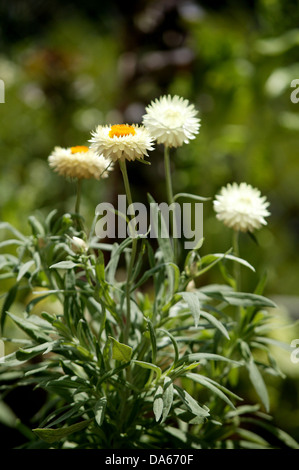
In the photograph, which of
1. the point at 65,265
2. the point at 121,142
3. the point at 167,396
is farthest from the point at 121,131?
the point at 167,396

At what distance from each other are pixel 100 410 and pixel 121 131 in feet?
0.81

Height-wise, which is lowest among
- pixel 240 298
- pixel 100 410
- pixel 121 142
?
pixel 100 410

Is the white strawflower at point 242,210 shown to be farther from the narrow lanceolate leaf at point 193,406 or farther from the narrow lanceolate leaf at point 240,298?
the narrow lanceolate leaf at point 193,406

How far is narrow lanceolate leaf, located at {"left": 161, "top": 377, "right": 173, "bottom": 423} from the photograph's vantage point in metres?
0.40

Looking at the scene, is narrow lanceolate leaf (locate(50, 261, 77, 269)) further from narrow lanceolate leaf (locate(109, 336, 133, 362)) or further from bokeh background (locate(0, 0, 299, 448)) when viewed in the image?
bokeh background (locate(0, 0, 299, 448))

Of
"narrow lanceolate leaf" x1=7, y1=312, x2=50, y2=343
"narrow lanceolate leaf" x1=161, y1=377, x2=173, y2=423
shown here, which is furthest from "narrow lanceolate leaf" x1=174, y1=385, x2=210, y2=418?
"narrow lanceolate leaf" x1=7, y1=312, x2=50, y2=343

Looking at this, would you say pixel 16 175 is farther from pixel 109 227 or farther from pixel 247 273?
pixel 109 227

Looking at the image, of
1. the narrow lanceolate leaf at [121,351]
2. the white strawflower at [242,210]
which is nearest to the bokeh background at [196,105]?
the white strawflower at [242,210]

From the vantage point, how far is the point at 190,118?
0.48 m

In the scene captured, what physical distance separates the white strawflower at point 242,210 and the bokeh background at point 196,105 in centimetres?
59

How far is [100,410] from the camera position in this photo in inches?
16.8

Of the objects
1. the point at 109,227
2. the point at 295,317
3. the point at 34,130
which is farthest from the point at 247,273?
the point at 34,130

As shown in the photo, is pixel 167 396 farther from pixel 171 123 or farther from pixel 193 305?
pixel 171 123
